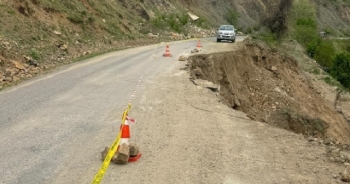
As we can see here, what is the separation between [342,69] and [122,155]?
47911 mm

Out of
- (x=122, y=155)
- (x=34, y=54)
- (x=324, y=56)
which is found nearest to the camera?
(x=122, y=155)

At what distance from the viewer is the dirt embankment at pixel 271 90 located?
19.9 m

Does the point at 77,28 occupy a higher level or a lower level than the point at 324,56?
higher

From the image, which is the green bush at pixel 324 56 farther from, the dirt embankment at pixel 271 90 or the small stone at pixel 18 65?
the small stone at pixel 18 65

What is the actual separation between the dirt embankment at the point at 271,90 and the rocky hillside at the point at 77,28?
22.3 feet

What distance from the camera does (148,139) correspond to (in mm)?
8680

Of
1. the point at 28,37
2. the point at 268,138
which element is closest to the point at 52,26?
the point at 28,37

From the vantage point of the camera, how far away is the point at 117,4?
3925 centimetres

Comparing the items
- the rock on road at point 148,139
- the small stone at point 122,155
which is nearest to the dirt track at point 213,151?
the rock on road at point 148,139

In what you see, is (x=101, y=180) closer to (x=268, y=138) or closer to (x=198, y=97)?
(x=268, y=138)

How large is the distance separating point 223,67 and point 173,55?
110 inches

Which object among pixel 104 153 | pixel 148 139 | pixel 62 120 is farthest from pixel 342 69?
pixel 104 153

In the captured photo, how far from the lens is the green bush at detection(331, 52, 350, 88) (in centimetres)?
4928

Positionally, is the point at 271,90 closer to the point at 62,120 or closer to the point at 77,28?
the point at 77,28
